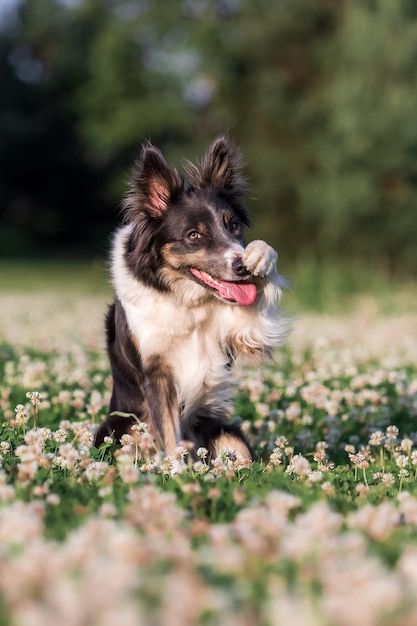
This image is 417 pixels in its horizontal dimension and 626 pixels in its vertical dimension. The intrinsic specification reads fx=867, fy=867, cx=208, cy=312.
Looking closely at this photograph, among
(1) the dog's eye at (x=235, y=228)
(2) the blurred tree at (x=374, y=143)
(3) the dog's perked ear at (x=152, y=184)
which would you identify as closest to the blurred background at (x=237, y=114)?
(2) the blurred tree at (x=374, y=143)

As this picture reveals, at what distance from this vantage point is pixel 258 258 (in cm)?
536

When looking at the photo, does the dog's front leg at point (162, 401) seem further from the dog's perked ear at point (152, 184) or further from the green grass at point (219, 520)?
the dog's perked ear at point (152, 184)

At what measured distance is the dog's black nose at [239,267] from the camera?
5.41m

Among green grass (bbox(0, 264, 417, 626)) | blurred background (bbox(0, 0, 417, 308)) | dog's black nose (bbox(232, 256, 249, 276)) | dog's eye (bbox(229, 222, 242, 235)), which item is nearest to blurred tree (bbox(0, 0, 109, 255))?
blurred background (bbox(0, 0, 417, 308))

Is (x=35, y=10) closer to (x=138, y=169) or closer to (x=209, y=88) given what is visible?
(x=209, y=88)

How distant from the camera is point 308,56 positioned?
38.0 metres

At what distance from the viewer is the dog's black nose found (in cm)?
541

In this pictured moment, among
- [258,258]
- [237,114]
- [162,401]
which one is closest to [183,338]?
[162,401]

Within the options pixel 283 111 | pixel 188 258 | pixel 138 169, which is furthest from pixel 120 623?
pixel 283 111

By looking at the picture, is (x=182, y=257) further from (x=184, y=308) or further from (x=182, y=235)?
(x=184, y=308)

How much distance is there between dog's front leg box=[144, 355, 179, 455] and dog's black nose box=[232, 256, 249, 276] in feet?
2.44

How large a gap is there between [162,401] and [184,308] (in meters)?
0.63

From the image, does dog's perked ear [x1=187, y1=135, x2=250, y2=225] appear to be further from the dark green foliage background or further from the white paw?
the dark green foliage background

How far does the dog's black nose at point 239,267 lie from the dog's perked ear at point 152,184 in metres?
0.68
